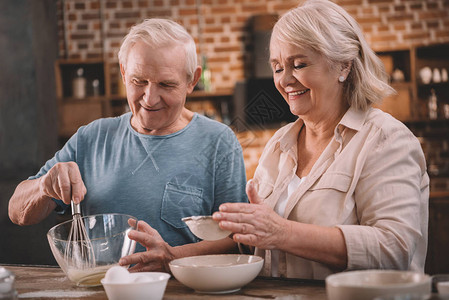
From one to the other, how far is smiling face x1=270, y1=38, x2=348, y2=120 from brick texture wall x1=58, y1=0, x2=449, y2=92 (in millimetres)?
3426

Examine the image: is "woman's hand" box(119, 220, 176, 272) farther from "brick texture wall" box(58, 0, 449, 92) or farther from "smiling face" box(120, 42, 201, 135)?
"brick texture wall" box(58, 0, 449, 92)

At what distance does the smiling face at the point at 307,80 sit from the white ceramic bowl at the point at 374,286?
28.4 inches

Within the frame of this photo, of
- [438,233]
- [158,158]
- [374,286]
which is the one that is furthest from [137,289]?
[438,233]

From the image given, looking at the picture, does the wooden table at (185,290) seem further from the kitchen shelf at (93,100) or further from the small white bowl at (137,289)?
the kitchen shelf at (93,100)

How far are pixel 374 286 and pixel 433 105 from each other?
426 cm

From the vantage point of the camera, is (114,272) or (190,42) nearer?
(114,272)

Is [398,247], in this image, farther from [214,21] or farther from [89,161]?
[214,21]

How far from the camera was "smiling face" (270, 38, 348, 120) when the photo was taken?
1694mm

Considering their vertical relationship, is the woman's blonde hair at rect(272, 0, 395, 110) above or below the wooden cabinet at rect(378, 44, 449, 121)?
above

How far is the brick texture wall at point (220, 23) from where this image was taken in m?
5.17

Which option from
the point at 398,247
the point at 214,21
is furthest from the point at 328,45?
the point at 214,21

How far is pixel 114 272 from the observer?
1.24m

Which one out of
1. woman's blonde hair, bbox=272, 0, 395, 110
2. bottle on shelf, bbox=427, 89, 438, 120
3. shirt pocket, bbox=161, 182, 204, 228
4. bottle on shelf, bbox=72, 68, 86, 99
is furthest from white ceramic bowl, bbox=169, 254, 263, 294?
bottle on shelf, bbox=427, 89, 438, 120

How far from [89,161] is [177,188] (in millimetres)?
362
